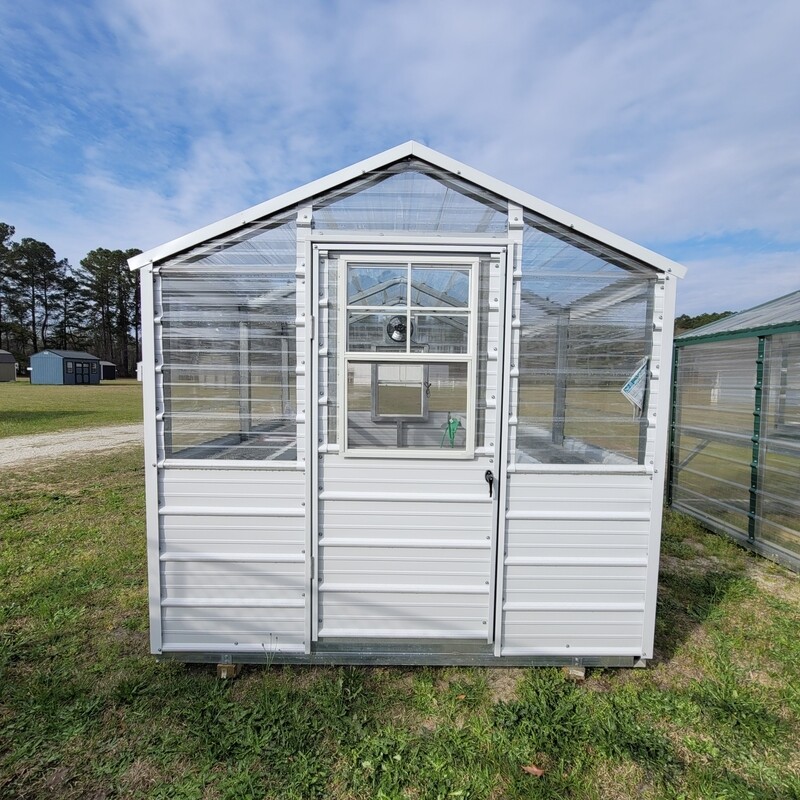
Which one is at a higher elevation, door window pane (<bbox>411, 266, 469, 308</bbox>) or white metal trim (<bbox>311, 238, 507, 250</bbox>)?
white metal trim (<bbox>311, 238, 507, 250</bbox>)

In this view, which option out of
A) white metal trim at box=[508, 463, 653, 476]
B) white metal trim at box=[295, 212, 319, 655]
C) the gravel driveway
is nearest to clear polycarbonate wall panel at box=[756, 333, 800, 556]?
white metal trim at box=[508, 463, 653, 476]

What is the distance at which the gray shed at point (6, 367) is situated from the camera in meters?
34.2

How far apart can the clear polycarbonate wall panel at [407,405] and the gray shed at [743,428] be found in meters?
3.99

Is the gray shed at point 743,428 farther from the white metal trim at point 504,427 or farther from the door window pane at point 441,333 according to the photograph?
the door window pane at point 441,333

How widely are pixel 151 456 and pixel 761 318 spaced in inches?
246

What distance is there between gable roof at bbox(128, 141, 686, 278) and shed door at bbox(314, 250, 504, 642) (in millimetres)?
356

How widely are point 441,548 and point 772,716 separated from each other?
1.97m

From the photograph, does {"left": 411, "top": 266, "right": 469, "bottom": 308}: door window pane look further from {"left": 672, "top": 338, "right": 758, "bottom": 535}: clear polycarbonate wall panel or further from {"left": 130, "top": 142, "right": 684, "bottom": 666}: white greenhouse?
{"left": 672, "top": 338, "right": 758, "bottom": 535}: clear polycarbonate wall panel

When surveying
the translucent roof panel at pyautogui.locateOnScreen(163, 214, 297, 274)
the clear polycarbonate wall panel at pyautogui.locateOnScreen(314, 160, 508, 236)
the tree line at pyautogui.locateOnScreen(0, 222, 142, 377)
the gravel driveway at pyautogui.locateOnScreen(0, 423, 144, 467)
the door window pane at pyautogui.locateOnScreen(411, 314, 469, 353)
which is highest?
the tree line at pyautogui.locateOnScreen(0, 222, 142, 377)

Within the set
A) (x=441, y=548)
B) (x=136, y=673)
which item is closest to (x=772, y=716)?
(x=441, y=548)

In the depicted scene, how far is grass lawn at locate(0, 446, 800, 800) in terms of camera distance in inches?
79.5

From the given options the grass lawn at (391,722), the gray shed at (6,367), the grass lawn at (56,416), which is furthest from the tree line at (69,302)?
the grass lawn at (391,722)

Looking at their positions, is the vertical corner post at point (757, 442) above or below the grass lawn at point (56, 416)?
above

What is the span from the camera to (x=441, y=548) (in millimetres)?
2648
